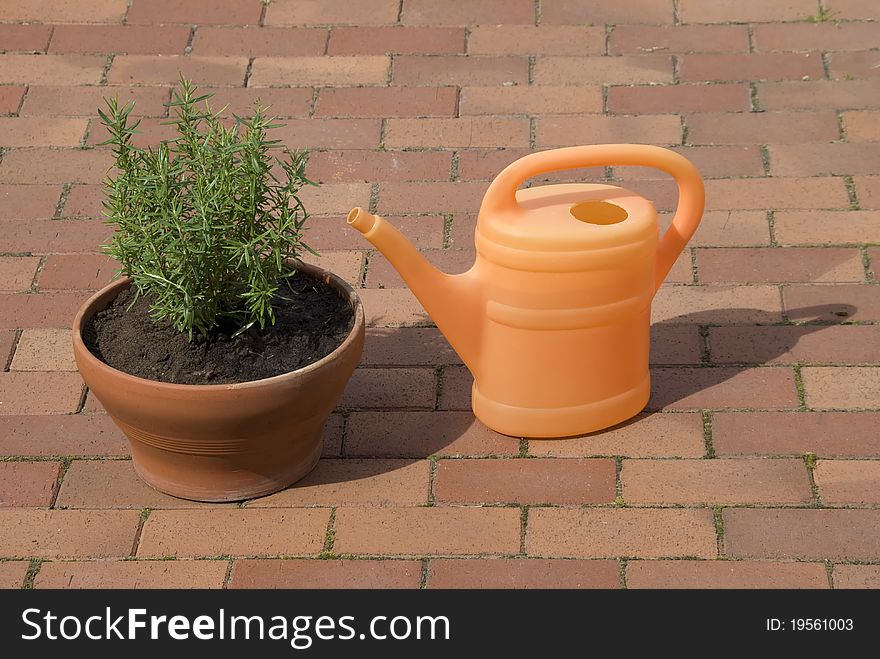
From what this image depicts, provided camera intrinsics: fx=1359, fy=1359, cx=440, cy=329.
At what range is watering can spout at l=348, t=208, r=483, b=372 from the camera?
3220 mm

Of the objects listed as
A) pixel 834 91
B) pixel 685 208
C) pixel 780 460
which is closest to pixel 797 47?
pixel 834 91

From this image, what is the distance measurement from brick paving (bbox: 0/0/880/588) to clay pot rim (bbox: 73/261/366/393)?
0.37 metres

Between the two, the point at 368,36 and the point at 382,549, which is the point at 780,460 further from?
the point at 368,36

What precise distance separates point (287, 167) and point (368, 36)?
2.21 meters

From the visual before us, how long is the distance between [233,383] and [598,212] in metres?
1.00

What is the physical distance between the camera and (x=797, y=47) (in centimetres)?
500

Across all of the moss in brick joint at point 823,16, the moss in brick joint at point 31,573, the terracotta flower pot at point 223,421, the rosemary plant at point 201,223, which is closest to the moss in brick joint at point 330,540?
the terracotta flower pot at point 223,421

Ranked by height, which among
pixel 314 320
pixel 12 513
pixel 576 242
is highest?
pixel 576 242

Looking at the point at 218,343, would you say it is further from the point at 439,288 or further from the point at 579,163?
the point at 579,163

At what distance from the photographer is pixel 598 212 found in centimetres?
335

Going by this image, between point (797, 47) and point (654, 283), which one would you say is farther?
point (797, 47)

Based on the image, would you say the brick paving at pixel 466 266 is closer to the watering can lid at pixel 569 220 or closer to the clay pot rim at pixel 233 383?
the clay pot rim at pixel 233 383

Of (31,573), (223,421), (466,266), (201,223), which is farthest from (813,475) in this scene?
(31,573)
